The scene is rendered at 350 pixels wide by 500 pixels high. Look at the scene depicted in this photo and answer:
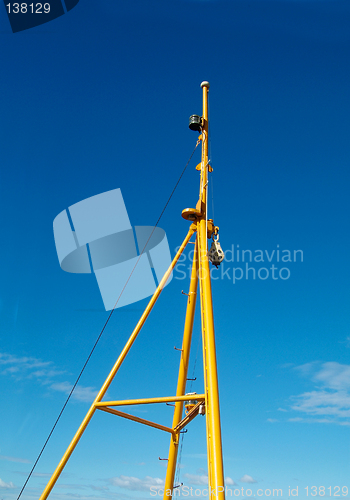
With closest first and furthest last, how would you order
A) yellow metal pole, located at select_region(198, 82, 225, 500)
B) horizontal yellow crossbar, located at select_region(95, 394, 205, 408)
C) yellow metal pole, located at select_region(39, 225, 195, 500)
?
yellow metal pole, located at select_region(198, 82, 225, 500)
horizontal yellow crossbar, located at select_region(95, 394, 205, 408)
yellow metal pole, located at select_region(39, 225, 195, 500)

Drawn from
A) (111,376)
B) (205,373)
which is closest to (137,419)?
(111,376)

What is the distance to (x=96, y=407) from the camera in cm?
1602

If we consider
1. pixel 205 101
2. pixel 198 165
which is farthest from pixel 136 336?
pixel 205 101

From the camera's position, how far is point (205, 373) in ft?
48.3

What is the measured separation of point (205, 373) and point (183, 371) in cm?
443

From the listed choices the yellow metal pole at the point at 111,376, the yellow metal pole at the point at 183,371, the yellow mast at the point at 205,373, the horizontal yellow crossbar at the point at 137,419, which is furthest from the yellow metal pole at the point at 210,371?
the horizontal yellow crossbar at the point at 137,419

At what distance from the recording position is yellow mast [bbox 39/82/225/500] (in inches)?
525

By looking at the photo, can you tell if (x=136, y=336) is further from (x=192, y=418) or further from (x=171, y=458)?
(x=171, y=458)

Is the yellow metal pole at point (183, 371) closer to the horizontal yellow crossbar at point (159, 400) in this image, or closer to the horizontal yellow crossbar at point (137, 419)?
the horizontal yellow crossbar at point (137, 419)

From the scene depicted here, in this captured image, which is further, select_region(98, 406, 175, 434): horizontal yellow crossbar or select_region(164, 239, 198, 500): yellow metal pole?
select_region(164, 239, 198, 500): yellow metal pole

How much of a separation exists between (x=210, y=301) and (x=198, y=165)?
25.4ft

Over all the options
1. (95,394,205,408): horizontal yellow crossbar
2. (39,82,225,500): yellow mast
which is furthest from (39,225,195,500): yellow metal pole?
(95,394,205,408): horizontal yellow crossbar

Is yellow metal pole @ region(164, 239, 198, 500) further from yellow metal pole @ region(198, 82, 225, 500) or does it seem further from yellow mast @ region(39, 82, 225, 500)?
yellow metal pole @ region(198, 82, 225, 500)

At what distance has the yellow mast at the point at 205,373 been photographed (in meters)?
13.3
